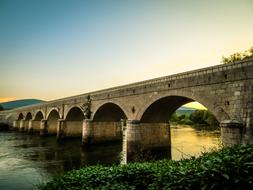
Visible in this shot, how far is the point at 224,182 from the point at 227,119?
31.9 ft

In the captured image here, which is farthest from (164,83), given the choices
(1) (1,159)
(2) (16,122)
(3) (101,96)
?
(2) (16,122)

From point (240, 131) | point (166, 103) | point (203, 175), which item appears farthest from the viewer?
point (166, 103)

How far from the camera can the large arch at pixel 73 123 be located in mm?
37688

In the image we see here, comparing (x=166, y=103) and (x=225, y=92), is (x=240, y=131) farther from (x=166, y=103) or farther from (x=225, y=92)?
(x=166, y=103)

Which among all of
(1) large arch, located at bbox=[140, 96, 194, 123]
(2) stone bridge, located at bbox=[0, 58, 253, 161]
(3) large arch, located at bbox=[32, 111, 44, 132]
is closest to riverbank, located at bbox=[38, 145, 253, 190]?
(2) stone bridge, located at bbox=[0, 58, 253, 161]

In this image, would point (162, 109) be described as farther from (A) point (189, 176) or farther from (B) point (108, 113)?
(A) point (189, 176)

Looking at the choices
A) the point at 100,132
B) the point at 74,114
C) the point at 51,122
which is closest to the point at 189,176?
the point at 100,132

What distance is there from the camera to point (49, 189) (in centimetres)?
741

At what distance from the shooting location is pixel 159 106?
20.3 m

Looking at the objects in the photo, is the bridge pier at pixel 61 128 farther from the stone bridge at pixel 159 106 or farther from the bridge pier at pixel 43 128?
the bridge pier at pixel 43 128

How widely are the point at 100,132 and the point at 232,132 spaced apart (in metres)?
21.2

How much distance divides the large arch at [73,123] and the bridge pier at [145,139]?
60.8 feet

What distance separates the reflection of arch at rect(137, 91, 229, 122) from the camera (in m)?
13.9

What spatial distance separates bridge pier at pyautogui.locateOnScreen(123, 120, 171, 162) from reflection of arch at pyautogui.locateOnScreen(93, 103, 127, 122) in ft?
23.0
